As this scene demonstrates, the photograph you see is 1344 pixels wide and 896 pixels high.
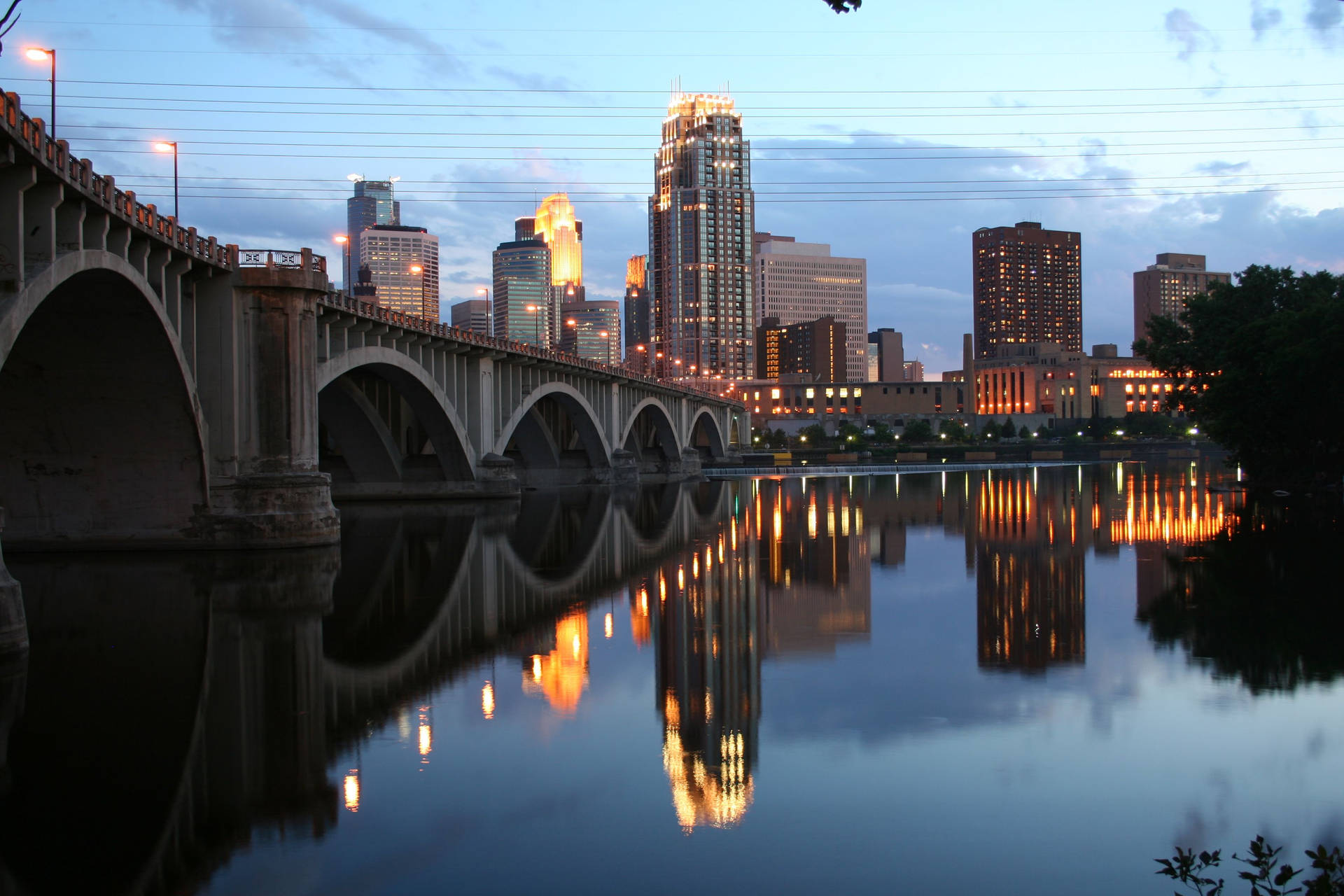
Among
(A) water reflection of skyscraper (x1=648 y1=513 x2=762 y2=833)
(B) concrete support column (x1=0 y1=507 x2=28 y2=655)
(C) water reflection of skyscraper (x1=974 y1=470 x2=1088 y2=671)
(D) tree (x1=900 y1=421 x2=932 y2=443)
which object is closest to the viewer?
(A) water reflection of skyscraper (x1=648 y1=513 x2=762 y2=833)

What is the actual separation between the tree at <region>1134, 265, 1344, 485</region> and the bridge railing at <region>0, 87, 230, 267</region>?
4537 cm

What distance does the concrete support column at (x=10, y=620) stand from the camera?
17.1 m

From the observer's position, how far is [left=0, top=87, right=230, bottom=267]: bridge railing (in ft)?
65.3

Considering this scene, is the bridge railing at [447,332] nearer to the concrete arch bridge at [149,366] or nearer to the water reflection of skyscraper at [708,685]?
the concrete arch bridge at [149,366]

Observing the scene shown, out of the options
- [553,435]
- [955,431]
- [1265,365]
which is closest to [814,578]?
[1265,365]

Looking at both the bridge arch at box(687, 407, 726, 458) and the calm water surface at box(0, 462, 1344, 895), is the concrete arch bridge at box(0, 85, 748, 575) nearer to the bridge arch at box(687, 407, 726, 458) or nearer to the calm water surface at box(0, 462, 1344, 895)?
the calm water surface at box(0, 462, 1344, 895)

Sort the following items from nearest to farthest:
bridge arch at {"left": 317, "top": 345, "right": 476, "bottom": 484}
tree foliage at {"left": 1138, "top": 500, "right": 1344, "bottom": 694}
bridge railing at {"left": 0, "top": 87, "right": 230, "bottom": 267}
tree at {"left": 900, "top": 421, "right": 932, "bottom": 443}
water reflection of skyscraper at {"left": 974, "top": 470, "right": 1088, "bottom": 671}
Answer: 1. tree foliage at {"left": 1138, "top": 500, "right": 1344, "bottom": 694}
2. water reflection of skyscraper at {"left": 974, "top": 470, "right": 1088, "bottom": 671}
3. bridge railing at {"left": 0, "top": 87, "right": 230, "bottom": 267}
4. bridge arch at {"left": 317, "top": 345, "right": 476, "bottom": 484}
5. tree at {"left": 900, "top": 421, "right": 932, "bottom": 443}

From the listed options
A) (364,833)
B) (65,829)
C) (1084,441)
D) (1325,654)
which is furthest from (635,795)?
(1084,441)

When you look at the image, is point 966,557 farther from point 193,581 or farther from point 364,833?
point 364,833

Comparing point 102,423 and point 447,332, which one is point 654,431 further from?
point 102,423

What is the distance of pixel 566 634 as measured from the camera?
20.2 meters

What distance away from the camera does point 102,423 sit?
29.9m

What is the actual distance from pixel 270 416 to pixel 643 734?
23.1 m

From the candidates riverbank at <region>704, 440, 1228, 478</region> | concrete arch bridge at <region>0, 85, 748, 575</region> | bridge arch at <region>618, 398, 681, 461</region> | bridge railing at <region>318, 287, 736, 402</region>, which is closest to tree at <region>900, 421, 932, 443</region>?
riverbank at <region>704, 440, 1228, 478</region>
